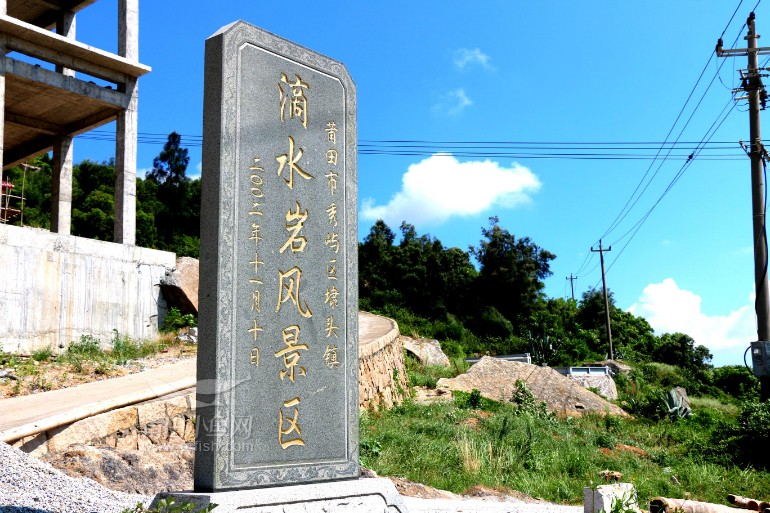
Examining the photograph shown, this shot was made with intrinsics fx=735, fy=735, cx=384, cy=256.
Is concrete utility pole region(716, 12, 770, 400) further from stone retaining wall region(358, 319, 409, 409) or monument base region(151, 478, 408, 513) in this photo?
monument base region(151, 478, 408, 513)

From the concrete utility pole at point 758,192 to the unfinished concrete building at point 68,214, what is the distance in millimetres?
10967

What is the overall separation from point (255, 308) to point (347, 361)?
846 mm

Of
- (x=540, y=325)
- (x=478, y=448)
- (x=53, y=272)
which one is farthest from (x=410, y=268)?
(x=478, y=448)

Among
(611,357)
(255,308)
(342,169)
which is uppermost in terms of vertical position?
(342,169)

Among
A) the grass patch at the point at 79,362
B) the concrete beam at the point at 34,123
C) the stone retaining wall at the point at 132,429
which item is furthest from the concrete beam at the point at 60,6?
the stone retaining wall at the point at 132,429

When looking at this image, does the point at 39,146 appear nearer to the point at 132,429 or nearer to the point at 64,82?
the point at 64,82

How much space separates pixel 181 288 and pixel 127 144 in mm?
3150

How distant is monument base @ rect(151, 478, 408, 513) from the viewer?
4230 mm

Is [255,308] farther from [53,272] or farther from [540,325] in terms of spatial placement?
[540,325]

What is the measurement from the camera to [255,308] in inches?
185

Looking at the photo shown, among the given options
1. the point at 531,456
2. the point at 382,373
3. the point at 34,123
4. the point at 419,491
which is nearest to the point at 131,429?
the point at 419,491

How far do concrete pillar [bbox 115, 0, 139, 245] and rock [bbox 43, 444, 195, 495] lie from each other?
8.61 metres

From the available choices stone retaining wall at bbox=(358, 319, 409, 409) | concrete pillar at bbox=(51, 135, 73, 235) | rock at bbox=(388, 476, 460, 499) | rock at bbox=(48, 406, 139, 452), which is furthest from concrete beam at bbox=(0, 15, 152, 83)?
rock at bbox=(388, 476, 460, 499)

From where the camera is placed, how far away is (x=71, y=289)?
13242 millimetres
